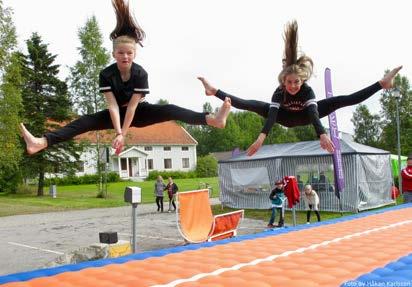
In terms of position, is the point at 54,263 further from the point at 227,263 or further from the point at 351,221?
the point at 351,221

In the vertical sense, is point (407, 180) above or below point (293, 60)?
below

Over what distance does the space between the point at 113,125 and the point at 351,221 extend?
7.21 metres

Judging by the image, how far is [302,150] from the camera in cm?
1627

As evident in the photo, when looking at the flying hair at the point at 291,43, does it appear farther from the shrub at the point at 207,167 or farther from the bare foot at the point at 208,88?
the shrub at the point at 207,167

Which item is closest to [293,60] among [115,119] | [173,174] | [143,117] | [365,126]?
[143,117]

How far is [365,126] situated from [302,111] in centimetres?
4491

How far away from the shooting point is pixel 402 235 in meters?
7.04

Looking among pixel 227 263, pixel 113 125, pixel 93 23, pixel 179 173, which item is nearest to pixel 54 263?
pixel 227 263

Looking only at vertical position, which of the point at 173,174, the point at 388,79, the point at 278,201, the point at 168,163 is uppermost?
the point at 168,163

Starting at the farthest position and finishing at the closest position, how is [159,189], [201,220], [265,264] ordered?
[159,189]
[201,220]
[265,264]

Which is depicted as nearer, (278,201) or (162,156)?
(278,201)

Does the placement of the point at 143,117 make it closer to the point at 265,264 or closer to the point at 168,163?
the point at 265,264

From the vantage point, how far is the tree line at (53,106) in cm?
615

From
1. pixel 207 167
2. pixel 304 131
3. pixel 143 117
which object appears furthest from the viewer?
pixel 207 167
